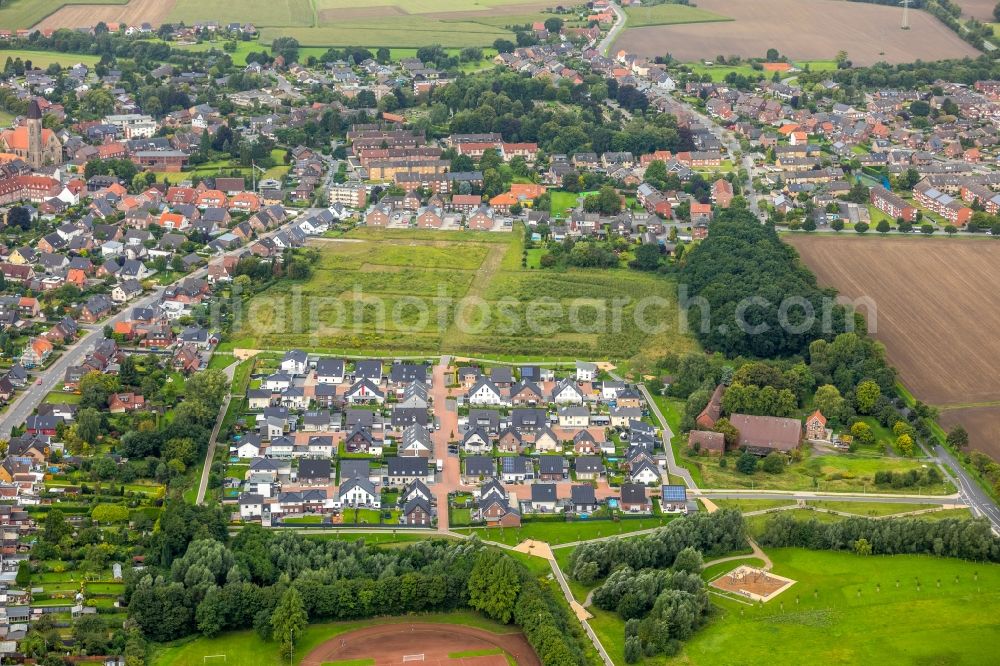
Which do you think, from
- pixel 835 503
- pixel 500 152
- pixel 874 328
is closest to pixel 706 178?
pixel 500 152

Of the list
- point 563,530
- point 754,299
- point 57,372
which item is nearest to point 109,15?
point 57,372

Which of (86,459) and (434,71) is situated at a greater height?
(434,71)

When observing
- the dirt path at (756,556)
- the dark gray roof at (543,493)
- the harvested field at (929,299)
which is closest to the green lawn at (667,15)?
the harvested field at (929,299)

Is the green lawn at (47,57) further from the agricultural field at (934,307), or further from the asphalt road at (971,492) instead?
the asphalt road at (971,492)

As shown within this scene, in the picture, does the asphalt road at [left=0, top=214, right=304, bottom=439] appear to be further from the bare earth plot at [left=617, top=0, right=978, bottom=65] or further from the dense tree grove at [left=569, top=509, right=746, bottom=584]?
the bare earth plot at [left=617, top=0, right=978, bottom=65]

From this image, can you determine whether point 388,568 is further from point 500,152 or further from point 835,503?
point 500,152

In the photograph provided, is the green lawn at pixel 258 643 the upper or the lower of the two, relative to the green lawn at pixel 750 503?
lower

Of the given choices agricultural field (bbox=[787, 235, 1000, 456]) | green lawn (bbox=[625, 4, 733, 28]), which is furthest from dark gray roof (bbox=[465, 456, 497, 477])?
green lawn (bbox=[625, 4, 733, 28])
